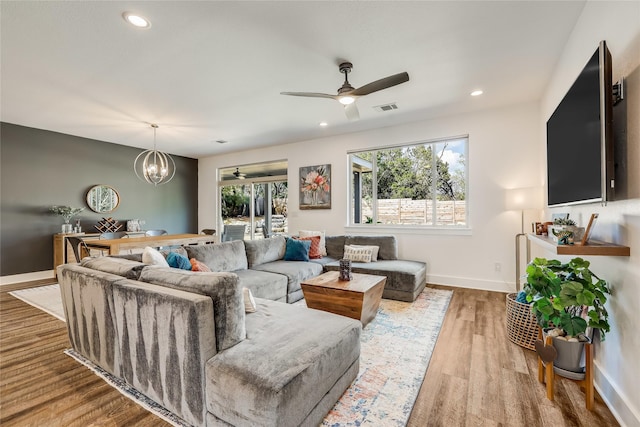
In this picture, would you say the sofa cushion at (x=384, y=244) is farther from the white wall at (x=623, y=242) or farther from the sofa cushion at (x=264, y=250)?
the white wall at (x=623, y=242)

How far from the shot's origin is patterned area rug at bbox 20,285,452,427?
1618 mm

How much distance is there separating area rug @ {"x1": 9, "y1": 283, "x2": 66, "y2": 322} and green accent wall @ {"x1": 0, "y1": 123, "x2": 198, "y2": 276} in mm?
1123

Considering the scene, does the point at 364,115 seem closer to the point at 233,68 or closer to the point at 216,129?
the point at 233,68

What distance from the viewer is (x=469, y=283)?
4250mm

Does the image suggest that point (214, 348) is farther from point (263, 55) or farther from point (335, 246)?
point (335, 246)

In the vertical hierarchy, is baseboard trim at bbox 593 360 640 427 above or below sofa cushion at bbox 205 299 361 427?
below

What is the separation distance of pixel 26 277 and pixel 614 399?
295 inches

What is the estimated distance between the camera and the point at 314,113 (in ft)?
14.0

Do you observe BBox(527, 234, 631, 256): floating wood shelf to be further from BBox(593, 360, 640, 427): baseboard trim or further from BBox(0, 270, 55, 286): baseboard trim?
BBox(0, 270, 55, 286): baseboard trim

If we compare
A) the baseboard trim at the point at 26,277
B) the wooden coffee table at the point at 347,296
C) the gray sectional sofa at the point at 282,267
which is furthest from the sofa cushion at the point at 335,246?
the baseboard trim at the point at 26,277

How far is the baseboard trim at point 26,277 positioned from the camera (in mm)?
4661

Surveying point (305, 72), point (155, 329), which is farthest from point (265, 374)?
point (305, 72)

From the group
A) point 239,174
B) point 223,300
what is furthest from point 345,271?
point 239,174

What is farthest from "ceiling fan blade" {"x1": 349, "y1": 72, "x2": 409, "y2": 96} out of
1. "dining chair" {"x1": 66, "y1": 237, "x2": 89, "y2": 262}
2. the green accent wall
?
the green accent wall
